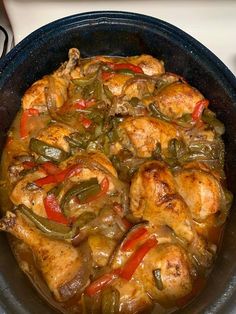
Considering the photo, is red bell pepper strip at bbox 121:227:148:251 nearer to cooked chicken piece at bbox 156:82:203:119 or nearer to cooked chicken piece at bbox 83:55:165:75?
cooked chicken piece at bbox 156:82:203:119

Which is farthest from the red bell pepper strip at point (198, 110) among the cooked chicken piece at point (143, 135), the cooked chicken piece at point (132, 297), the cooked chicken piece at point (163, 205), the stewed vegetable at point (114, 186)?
the cooked chicken piece at point (132, 297)

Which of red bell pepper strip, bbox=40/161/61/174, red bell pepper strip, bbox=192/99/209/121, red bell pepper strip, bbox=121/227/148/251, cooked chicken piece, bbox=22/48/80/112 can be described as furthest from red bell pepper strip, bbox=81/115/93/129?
red bell pepper strip, bbox=121/227/148/251

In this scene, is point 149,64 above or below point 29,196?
above

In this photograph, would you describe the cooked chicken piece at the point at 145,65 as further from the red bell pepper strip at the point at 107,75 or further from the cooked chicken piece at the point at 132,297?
the cooked chicken piece at the point at 132,297

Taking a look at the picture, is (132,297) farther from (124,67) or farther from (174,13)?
(174,13)

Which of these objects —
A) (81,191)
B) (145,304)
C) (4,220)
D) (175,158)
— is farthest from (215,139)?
(4,220)

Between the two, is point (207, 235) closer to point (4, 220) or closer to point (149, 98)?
point (149, 98)

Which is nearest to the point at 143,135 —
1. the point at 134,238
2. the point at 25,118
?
the point at 134,238
